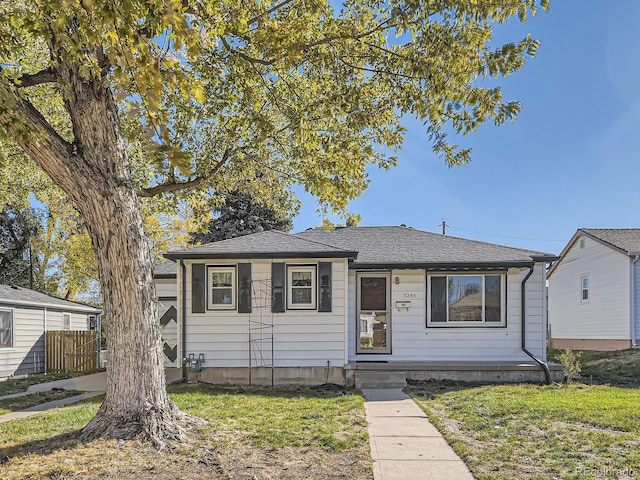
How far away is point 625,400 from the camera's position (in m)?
7.88

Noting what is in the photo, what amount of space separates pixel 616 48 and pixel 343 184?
29.3 ft

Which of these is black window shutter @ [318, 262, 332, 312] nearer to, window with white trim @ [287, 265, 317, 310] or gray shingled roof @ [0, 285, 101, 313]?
window with white trim @ [287, 265, 317, 310]

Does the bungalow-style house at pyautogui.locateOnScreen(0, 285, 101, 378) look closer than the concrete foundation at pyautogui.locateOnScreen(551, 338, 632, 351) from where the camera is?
Yes

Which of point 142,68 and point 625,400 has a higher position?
point 142,68

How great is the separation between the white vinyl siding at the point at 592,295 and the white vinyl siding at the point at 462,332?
25.8 ft

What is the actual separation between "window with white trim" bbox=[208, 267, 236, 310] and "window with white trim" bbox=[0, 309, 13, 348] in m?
7.63

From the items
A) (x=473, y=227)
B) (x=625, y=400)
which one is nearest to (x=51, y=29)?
(x=625, y=400)

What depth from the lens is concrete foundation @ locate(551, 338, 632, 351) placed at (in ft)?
55.4

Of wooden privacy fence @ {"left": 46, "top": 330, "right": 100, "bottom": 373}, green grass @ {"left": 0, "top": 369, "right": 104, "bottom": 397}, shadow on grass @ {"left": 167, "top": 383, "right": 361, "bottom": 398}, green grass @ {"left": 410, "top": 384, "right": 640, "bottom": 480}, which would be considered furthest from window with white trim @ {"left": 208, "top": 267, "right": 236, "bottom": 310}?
wooden privacy fence @ {"left": 46, "top": 330, "right": 100, "bottom": 373}

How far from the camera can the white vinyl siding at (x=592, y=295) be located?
16.9 metres

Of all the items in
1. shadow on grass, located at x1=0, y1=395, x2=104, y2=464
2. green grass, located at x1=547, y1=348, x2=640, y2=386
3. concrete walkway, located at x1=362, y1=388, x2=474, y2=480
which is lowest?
green grass, located at x1=547, y1=348, x2=640, y2=386

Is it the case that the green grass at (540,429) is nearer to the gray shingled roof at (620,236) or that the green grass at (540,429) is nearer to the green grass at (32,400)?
the green grass at (32,400)

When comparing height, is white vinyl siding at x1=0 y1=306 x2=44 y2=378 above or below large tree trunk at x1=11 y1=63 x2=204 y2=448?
below

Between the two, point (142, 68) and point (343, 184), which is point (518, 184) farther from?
point (142, 68)
